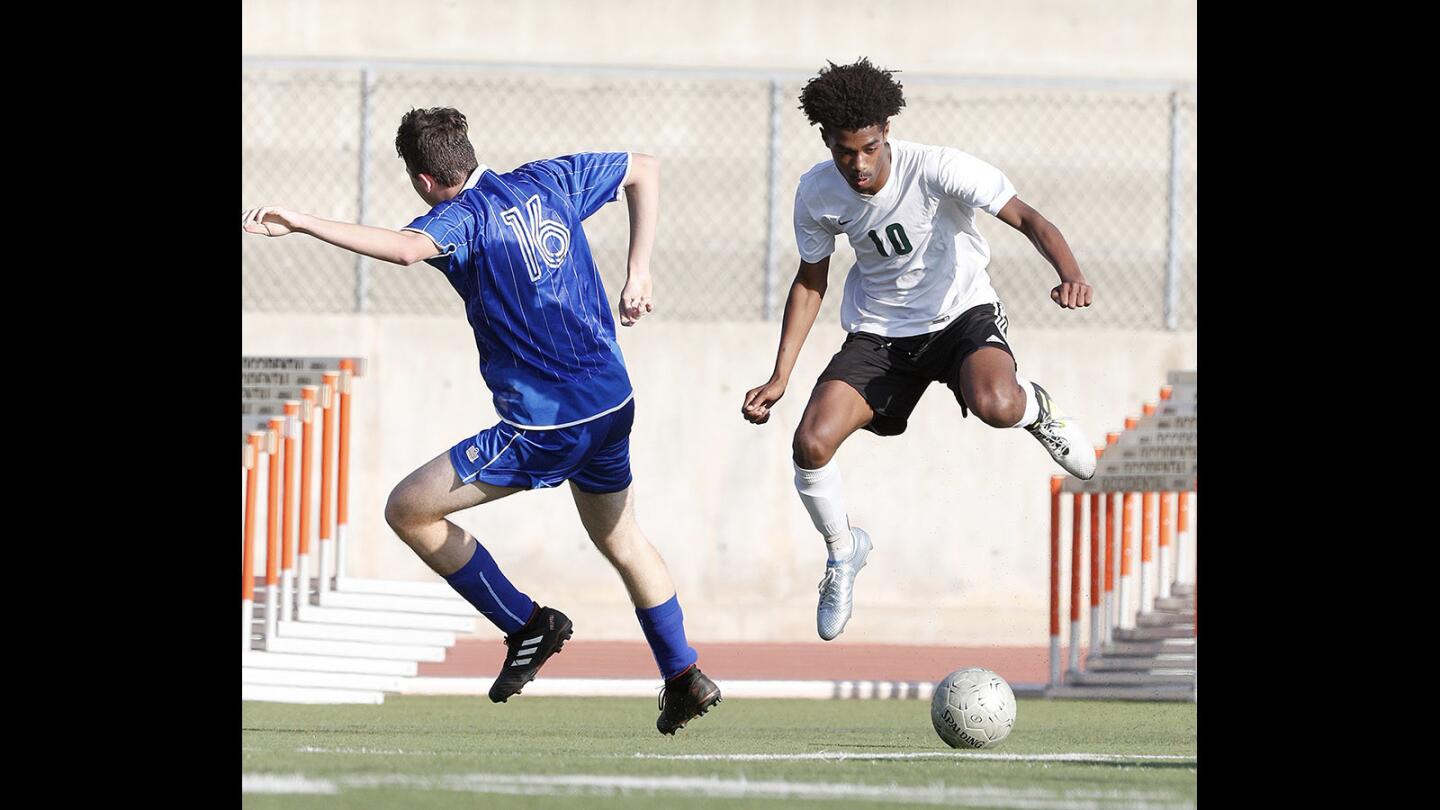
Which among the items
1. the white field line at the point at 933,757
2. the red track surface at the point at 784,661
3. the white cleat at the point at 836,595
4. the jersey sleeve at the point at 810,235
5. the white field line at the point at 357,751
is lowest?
the red track surface at the point at 784,661

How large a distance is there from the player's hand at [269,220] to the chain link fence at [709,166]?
8.64 metres

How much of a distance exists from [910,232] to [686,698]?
1.93 m

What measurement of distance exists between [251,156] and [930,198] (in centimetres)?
883

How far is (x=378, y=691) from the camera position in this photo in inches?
376

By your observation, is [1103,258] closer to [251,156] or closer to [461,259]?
[251,156]

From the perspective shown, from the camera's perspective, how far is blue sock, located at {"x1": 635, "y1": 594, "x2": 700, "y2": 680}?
22.3 feet

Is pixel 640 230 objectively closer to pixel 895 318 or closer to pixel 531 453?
pixel 531 453

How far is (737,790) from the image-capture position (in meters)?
5.07

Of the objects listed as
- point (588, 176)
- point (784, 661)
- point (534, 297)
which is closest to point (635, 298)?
point (534, 297)

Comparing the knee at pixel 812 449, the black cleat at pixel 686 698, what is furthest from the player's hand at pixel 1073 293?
the black cleat at pixel 686 698

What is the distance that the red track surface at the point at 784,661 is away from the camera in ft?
39.5

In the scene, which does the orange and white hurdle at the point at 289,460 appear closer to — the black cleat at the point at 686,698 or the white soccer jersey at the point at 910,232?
the black cleat at the point at 686,698

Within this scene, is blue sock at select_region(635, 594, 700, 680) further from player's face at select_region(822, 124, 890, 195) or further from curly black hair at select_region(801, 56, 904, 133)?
curly black hair at select_region(801, 56, 904, 133)
